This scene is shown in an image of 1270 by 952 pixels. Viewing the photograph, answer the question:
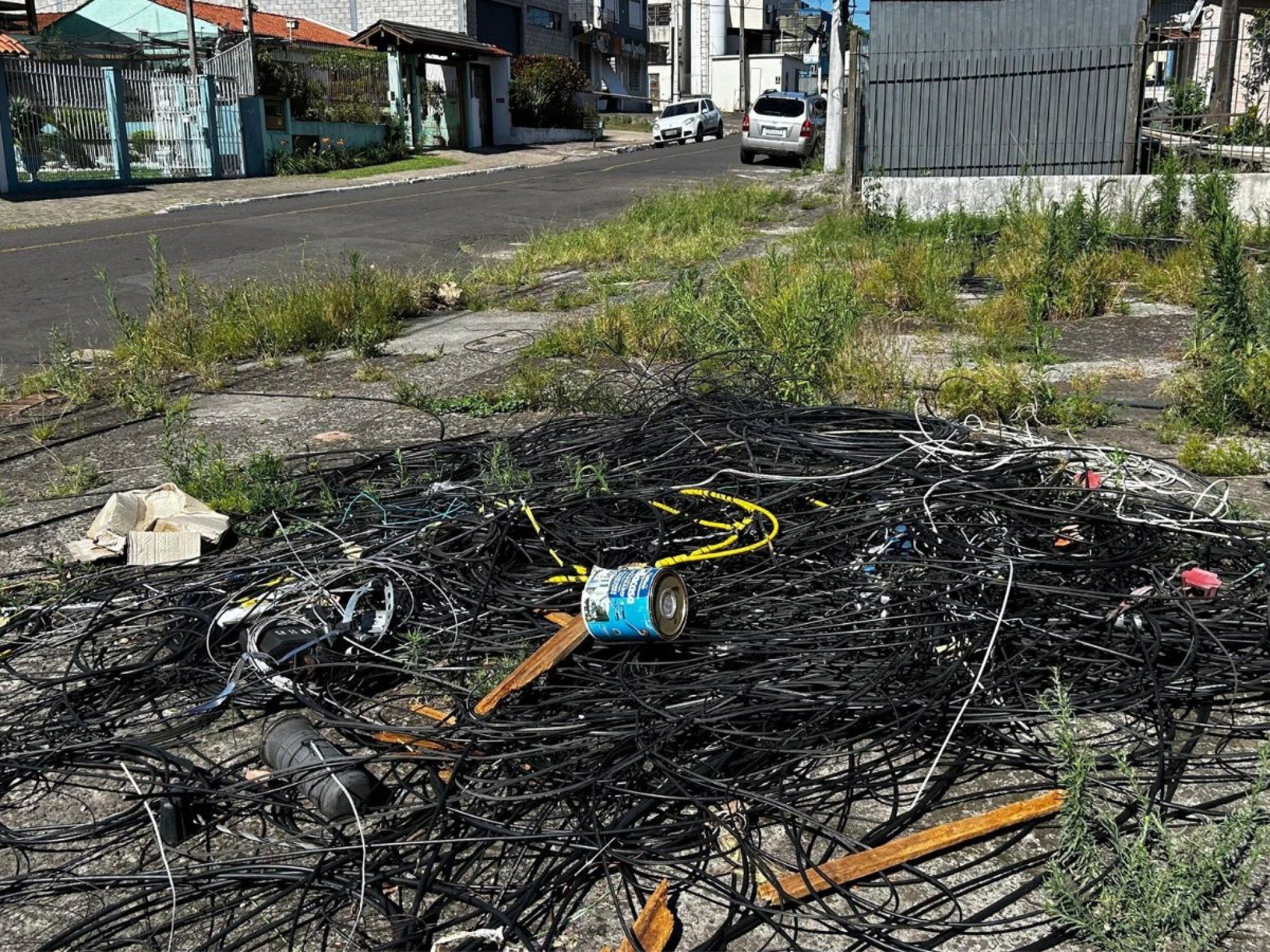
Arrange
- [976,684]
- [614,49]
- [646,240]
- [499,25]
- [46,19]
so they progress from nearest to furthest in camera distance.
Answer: [976,684] → [646,240] → [46,19] → [499,25] → [614,49]

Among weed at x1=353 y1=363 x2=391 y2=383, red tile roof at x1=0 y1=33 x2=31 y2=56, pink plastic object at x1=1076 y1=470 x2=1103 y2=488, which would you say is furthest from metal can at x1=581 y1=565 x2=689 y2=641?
red tile roof at x1=0 y1=33 x2=31 y2=56

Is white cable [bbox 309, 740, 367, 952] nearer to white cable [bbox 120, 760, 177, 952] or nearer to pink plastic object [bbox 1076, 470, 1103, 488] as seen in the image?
white cable [bbox 120, 760, 177, 952]

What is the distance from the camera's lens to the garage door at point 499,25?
48.3 metres

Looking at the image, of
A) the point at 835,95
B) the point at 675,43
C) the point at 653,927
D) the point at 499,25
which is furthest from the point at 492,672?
the point at 675,43

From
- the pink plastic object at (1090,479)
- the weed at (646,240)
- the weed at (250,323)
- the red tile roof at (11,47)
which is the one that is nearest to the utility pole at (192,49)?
the red tile roof at (11,47)

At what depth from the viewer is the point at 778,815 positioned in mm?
2889

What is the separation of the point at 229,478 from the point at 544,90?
135 ft

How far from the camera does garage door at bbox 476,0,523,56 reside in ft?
159

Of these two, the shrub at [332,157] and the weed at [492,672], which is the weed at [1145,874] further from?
the shrub at [332,157]

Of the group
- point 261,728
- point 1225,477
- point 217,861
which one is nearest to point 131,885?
point 217,861

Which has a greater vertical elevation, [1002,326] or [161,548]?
[1002,326]

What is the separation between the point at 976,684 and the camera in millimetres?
3203

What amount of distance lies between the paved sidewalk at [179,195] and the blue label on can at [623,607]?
17.4 m

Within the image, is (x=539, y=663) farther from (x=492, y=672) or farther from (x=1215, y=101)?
(x=1215, y=101)
